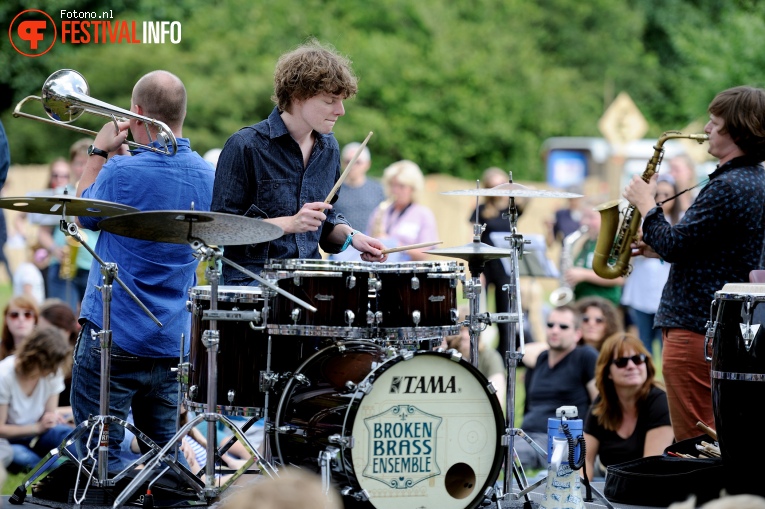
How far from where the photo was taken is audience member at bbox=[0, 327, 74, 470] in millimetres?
7430

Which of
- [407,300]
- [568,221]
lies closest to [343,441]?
[407,300]

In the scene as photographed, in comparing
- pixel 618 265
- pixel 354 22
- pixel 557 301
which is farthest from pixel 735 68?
pixel 618 265

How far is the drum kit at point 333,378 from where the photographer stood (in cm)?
453

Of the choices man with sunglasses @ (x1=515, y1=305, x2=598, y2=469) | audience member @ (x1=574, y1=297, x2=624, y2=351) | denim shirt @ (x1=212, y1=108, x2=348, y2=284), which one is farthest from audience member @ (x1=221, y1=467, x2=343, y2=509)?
audience member @ (x1=574, y1=297, x2=624, y2=351)

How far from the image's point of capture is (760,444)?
468 cm

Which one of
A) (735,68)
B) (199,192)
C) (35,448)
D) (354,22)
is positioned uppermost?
(354,22)

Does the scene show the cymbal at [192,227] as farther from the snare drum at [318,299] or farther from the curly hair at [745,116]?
the curly hair at [745,116]

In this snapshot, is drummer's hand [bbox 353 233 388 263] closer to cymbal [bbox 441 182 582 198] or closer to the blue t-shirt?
cymbal [bbox 441 182 582 198]

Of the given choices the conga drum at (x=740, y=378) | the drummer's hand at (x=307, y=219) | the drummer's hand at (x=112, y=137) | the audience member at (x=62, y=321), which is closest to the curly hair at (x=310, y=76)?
the drummer's hand at (x=307, y=219)

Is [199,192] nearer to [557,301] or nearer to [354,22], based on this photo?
[557,301]

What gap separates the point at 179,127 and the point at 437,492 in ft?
6.78

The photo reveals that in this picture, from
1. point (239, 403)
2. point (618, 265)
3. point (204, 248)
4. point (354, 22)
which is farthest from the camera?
point (354, 22)

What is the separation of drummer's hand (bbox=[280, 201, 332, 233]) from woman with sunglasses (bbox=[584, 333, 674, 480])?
2.90 metres

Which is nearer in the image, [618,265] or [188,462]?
[618,265]
